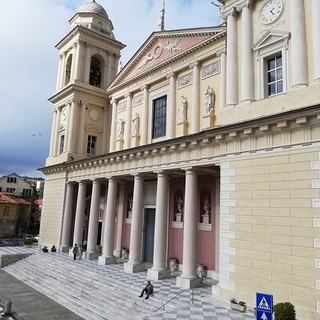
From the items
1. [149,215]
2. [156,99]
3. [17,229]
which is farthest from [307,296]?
[17,229]

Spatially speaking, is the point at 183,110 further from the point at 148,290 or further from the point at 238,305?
the point at 238,305

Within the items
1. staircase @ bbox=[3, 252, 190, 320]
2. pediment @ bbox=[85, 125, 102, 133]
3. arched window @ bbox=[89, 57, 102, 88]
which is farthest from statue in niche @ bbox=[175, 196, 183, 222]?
arched window @ bbox=[89, 57, 102, 88]

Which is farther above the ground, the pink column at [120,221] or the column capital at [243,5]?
the column capital at [243,5]

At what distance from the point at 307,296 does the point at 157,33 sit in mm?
17649

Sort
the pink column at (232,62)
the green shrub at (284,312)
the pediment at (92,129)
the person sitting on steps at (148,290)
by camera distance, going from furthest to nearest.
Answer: the pediment at (92,129) → the person sitting on steps at (148,290) → the pink column at (232,62) → the green shrub at (284,312)

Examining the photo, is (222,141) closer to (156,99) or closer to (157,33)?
(156,99)

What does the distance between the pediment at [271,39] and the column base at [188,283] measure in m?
10.7

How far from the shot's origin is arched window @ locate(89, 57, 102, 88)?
29672 millimetres

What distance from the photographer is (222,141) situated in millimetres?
13320

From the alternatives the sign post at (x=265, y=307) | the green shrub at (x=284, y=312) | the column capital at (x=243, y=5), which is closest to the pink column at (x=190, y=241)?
the green shrub at (x=284, y=312)

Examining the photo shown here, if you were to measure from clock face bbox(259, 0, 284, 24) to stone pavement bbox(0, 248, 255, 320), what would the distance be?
37.1 feet

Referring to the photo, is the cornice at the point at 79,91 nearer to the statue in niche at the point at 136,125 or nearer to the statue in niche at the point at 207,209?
the statue in niche at the point at 136,125

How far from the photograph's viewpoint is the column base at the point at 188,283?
1453 cm

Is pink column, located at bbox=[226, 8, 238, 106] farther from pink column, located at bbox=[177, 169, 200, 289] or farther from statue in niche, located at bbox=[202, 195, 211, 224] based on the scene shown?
statue in niche, located at bbox=[202, 195, 211, 224]
